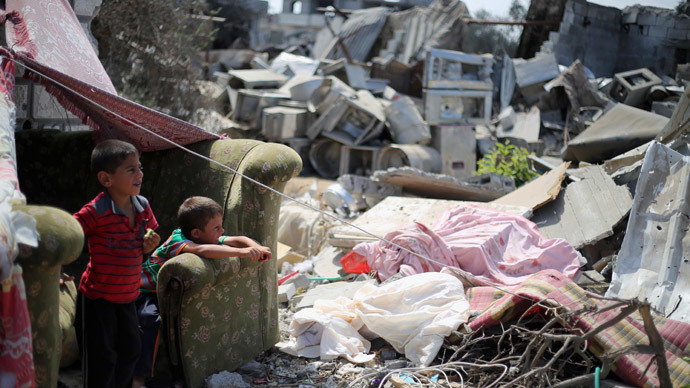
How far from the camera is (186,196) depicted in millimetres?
3744

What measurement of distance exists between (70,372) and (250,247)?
1.05 meters

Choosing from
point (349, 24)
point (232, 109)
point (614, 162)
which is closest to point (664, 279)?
point (614, 162)

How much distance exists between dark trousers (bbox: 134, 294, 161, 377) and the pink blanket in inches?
76.3

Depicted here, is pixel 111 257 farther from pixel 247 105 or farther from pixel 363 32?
pixel 363 32

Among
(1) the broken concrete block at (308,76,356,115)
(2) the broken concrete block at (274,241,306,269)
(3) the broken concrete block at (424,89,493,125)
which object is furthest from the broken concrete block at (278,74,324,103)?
(2) the broken concrete block at (274,241,306,269)

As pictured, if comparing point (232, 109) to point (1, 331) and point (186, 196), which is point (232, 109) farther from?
point (1, 331)

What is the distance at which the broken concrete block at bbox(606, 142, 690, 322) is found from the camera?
160 inches

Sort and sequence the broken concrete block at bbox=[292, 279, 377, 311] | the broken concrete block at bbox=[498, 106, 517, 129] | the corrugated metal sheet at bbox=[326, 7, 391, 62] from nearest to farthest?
the broken concrete block at bbox=[292, 279, 377, 311], the broken concrete block at bbox=[498, 106, 517, 129], the corrugated metal sheet at bbox=[326, 7, 391, 62]

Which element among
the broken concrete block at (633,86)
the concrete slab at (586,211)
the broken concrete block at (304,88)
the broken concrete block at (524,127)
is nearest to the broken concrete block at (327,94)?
the broken concrete block at (304,88)

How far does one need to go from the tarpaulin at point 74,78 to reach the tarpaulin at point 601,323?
79.4 inches

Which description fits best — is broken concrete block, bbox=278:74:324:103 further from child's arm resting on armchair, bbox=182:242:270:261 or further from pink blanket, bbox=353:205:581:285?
child's arm resting on armchair, bbox=182:242:270:261

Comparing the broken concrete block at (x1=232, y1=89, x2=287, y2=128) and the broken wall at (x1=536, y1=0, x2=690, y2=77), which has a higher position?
the broken wall at (x1=536, y1=0, x2=690, y2=77)

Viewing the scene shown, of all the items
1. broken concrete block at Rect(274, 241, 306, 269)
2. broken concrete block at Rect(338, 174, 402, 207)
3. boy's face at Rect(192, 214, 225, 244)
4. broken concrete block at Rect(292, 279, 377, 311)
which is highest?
boy's face at Rect(192, 214, 225, 244)

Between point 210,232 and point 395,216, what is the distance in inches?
118
